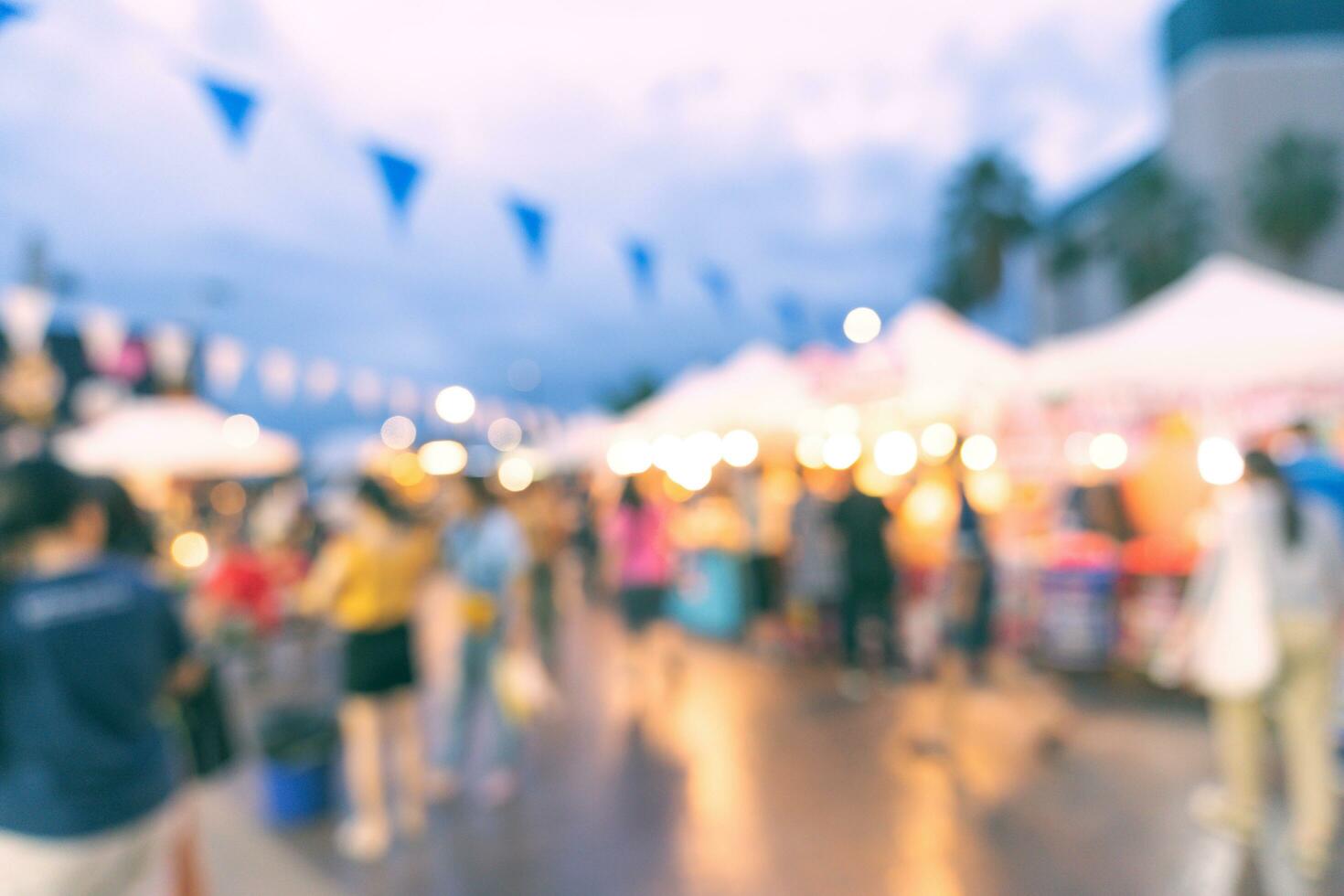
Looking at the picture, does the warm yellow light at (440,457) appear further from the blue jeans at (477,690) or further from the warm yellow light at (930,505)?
the blue jeans at (477,690)

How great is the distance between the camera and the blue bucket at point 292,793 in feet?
16.4

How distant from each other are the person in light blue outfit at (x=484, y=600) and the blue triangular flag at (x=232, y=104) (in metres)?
2.79

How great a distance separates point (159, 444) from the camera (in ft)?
33.6

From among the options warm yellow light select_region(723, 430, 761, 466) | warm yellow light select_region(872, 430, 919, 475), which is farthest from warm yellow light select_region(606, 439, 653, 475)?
warm yellow light select_region(872, 430, 919, 475)

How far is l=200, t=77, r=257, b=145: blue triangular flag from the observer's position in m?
5.39

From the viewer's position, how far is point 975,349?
346 inches

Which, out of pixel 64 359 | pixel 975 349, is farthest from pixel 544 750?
pixel 64 359

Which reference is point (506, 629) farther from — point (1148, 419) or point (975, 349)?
point (1148, 419)

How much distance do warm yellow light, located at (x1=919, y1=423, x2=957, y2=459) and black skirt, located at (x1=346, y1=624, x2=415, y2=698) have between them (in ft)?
29.5

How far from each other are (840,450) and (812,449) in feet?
3.32

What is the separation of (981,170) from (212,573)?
42558mm

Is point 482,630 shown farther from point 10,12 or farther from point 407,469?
point 407,469

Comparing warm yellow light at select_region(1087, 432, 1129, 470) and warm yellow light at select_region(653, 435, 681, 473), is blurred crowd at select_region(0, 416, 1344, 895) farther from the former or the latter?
warm yellow light at select_region(1087, 432, 1129, 470)

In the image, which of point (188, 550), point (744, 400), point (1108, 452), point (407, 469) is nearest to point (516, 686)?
point (744, 400)
